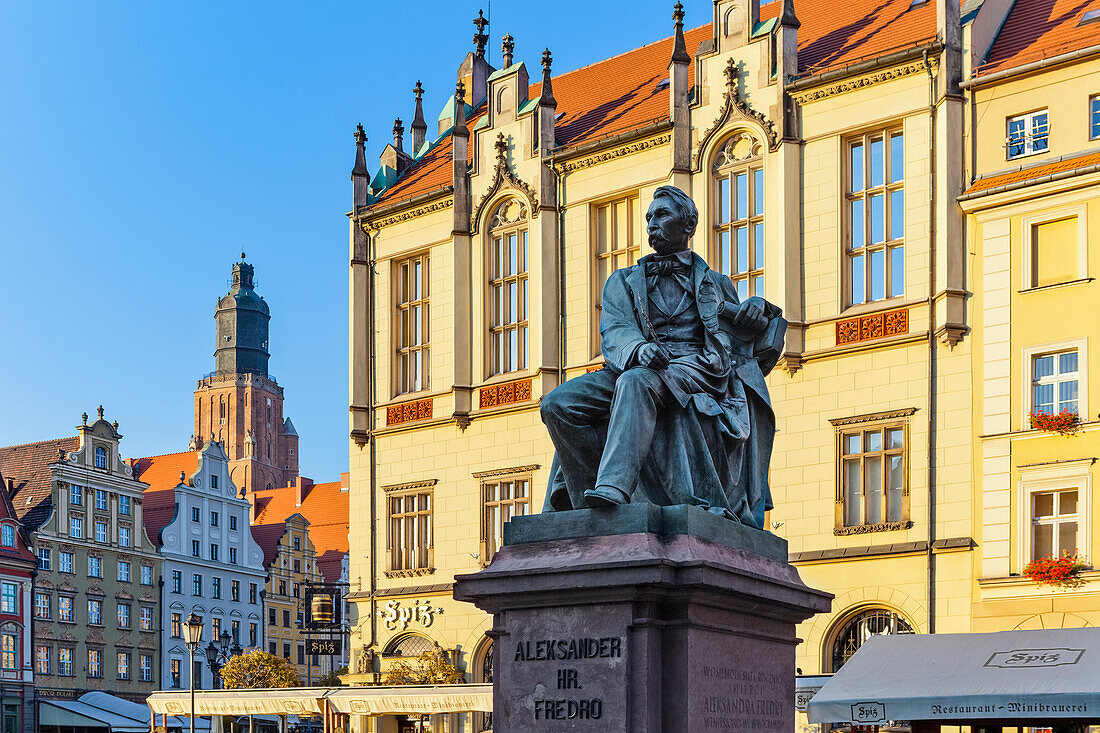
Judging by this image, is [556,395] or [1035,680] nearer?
[556,395]

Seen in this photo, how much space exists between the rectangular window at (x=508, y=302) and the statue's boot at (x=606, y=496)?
26.7 metres

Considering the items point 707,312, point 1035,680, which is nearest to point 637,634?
point 707,312

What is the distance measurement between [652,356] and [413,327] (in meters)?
28.9

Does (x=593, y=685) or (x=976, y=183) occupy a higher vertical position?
(x=976, y=183)

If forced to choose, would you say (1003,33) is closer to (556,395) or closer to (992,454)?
(992,454)

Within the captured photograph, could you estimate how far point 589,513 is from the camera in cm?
743

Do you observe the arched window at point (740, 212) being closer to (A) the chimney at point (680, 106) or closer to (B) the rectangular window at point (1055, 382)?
(A) the chimney at point (680, 106)

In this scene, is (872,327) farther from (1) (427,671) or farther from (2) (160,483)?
(2) (160,483)

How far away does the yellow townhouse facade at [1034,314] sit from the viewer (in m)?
26.1

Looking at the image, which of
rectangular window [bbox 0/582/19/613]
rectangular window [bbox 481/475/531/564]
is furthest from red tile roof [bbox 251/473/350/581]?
rectangular window [bbox 481/475/531/564]

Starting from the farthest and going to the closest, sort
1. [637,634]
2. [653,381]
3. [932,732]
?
[932,732]
[653,381]
[637,634]

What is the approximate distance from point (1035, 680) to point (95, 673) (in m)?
46.3

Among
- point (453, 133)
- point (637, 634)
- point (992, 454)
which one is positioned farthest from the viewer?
point (453, 133)

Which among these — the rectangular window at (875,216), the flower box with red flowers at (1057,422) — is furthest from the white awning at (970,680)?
Answer: the rectangular window at (875,216)
